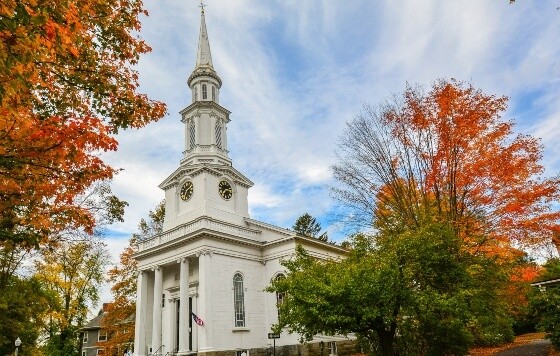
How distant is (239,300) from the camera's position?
25.5 metres

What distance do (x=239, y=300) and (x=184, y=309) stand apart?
3.58 m

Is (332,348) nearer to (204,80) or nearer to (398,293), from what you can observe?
(398,293)

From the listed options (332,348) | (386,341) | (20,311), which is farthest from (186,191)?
(386,341)

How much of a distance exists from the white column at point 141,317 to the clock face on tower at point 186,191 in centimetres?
622

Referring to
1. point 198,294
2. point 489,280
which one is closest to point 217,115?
point 198,294

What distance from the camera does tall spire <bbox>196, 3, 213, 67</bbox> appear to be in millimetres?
33875

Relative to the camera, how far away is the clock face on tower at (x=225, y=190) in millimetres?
28844

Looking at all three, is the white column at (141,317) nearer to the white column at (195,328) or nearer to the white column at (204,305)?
the white column at (195,328)

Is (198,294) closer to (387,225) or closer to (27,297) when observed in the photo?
(27,297)

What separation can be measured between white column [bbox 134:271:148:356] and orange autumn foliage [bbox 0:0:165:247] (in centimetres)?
2095

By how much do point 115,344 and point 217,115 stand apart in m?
20.6

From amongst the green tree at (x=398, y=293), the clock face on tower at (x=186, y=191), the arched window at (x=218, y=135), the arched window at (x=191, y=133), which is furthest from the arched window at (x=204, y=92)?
the green tree at (x=398, y=293)

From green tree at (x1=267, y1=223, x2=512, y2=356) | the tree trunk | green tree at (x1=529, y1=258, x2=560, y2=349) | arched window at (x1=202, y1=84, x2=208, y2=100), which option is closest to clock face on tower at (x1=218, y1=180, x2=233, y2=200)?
arched window at (x1=202, y1=84, x2=208, y2=100)

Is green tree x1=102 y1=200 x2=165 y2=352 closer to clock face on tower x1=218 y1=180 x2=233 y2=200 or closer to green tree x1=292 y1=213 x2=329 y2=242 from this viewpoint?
clock face on tower x1=218 y1=180 x2=233 y2=200
